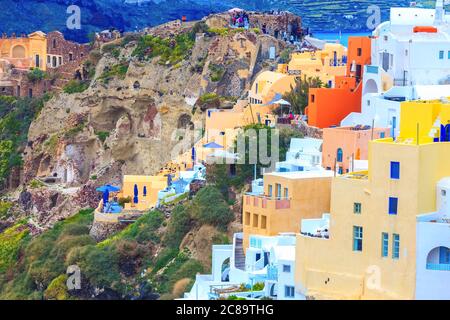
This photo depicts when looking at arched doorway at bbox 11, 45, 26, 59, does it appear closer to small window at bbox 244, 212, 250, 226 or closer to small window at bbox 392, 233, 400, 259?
small window at bbox 244, 212, 250, 226

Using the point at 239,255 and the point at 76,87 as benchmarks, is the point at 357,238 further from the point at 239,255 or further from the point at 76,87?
the point at 76,87

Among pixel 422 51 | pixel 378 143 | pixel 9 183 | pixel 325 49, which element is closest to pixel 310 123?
pixel 422 51

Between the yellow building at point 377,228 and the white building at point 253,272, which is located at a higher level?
the yellow building at point 377,228

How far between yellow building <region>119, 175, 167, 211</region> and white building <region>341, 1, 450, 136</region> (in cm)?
799

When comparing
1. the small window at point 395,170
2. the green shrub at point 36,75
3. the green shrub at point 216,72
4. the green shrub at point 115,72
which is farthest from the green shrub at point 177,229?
the green shrub at point 36,75

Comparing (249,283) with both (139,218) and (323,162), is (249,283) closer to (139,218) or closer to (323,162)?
(323,162)

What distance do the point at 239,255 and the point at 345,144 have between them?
5805mm

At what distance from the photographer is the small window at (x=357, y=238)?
39.8 m

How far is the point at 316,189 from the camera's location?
1772 inches

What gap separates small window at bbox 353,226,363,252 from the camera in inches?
1565

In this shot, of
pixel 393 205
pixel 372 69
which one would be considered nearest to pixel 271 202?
pixel 393 205

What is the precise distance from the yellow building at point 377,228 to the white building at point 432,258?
5.5 inches

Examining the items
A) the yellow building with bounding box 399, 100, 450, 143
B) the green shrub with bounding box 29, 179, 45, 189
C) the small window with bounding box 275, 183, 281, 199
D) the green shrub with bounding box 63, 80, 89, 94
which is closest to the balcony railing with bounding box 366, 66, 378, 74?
the small window with bounding box 275, 183, 281, 199

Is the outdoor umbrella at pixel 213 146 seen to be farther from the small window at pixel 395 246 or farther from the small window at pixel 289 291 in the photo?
the small window at pixel 395 246
